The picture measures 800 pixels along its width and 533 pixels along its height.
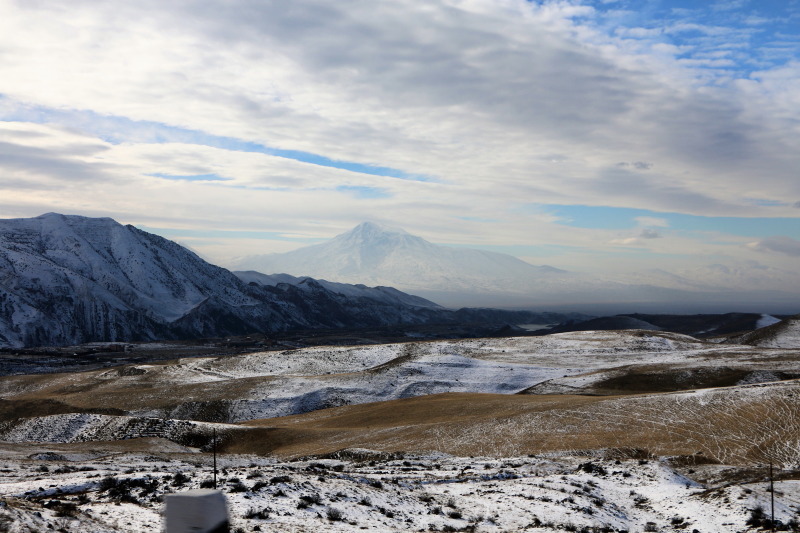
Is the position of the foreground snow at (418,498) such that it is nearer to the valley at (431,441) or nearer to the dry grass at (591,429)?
the valley at (431,441)

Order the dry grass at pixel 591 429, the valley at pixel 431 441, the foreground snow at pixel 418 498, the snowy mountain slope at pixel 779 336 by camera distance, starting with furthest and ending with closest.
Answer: the snowy mountain slope at pixel 779 336, the dry grass at pixel 591 429, the valley at pixel 431 441, the foreground snow at pixel 418 498

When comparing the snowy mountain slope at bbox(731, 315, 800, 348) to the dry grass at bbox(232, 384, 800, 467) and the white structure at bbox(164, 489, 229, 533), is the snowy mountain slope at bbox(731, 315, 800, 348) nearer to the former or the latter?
the dry grass at bbox(232, 384, 800, 467)

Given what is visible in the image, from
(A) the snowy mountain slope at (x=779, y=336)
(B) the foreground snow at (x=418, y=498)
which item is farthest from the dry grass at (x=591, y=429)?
(A) the snowy mountain slope at (x=779, y=336)

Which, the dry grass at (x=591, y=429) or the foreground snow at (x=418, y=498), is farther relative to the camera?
the dry grass at (x=591, y=429)

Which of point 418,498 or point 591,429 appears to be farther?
point 591,429

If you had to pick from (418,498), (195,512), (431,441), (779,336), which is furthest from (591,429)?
(779,336)

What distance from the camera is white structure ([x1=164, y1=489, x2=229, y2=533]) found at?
566cm

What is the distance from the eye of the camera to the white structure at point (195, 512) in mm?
5664

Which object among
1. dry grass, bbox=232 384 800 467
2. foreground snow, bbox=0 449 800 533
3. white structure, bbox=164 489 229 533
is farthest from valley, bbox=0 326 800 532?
white structure, bbox=164 489 229 533

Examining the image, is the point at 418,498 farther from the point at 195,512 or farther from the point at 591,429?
the point at 591,429

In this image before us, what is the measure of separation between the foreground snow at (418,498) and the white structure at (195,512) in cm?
931

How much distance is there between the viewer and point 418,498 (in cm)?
2262

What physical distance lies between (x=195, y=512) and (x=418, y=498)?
18257 millimetres

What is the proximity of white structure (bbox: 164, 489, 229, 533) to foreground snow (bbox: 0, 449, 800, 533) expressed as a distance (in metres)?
9.31
